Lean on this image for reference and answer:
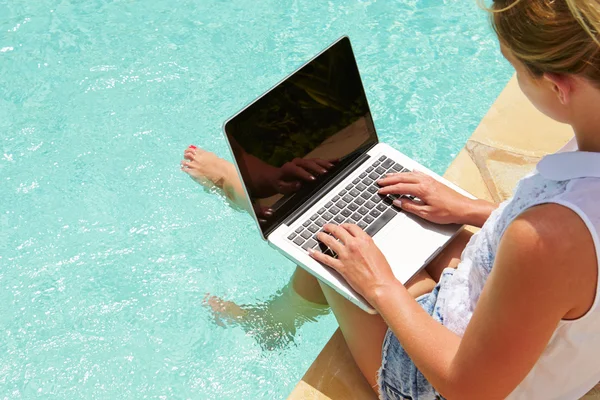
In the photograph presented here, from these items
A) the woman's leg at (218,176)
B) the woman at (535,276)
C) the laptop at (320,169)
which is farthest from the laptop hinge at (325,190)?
the woman at (535,276)

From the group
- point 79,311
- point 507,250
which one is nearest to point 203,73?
point 79,311

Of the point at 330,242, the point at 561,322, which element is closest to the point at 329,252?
the point at 330,242

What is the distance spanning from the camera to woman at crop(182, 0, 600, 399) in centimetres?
84

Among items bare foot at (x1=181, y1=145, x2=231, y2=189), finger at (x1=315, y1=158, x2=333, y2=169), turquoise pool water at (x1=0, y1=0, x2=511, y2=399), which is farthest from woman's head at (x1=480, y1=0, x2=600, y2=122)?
bare foot at (x1=181, y1=145, x2=231, y2=189)

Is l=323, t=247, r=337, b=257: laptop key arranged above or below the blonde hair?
below

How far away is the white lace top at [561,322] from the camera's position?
883mm

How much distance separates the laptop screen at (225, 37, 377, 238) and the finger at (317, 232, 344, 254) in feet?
0.46

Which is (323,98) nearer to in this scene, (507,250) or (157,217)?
(507,250)

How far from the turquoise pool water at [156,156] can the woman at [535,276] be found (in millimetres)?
789

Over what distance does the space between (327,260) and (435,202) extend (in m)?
0.33

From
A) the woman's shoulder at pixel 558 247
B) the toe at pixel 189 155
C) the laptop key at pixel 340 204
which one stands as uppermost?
the woman's shoulder at pixel 558 247

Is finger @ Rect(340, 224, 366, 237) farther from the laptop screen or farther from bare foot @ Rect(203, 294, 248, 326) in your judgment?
bare foot @ Rect(203, 294, 248, 326)

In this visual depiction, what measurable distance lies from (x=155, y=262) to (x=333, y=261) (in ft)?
3.35

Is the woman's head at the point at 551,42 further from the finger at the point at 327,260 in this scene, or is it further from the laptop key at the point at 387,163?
the laptop key at the point at 387,163
